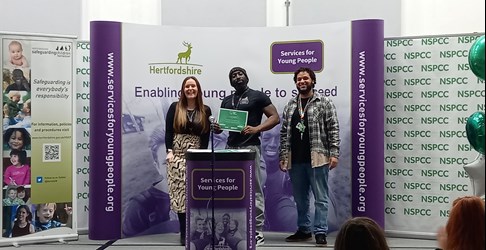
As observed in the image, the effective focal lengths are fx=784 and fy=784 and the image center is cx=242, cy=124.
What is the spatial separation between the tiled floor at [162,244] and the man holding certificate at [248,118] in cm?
23

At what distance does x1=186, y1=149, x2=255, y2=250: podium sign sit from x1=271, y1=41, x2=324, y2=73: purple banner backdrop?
214cm

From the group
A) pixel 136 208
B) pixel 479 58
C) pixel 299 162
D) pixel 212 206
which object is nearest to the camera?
pixel 479 58

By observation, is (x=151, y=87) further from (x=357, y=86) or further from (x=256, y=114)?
(x=357, y=86)

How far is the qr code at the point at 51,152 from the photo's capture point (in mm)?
6242

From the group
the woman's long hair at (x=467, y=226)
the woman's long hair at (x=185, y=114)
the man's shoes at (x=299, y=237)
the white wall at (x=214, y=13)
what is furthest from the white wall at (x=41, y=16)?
the woman's long hair at (x=467, y=226)

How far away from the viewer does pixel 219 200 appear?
441 centimetres

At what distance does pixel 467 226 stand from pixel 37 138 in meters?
4.50

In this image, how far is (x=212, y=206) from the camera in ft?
14.3

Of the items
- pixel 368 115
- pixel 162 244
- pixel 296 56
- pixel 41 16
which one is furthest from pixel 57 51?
pixel 368 115

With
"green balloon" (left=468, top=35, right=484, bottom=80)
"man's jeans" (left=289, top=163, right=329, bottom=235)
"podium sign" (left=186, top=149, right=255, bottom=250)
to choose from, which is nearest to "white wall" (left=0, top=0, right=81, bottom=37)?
"man's jeans" (left=289, top=163, right=329, bottom=235)

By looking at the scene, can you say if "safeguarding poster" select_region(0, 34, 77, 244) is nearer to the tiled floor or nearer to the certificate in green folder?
the tiled floor

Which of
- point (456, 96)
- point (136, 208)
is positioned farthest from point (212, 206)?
point (456, 96)

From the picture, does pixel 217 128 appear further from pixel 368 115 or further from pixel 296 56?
pixel 368 115

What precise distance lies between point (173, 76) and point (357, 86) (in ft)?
4.99
